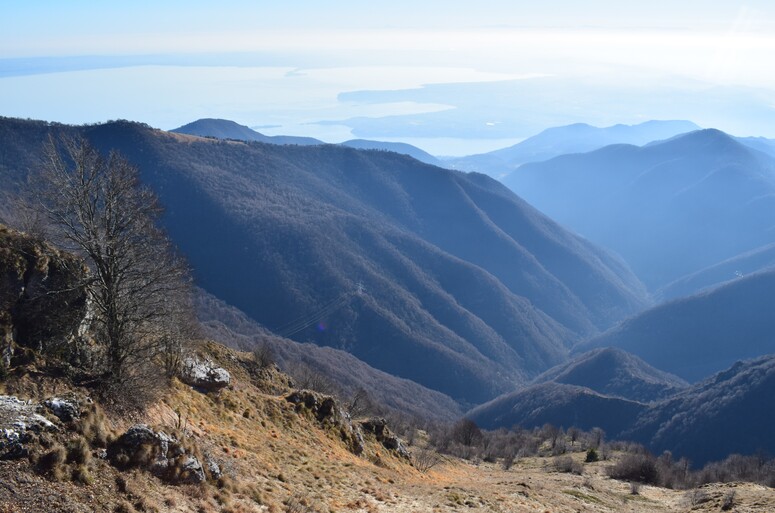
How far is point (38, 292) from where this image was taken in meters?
19.7

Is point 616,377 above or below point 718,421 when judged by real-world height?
below

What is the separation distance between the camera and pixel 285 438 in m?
29.9

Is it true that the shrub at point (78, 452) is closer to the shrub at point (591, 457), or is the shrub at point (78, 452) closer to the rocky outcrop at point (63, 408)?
the rocky outcrop at point (63, 408)

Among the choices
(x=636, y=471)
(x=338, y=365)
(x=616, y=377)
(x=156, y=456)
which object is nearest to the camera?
(x=156, y=456)

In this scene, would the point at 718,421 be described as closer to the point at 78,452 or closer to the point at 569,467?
the point at 569,467

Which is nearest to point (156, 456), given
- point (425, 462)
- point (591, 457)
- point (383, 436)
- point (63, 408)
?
point (63, 408)

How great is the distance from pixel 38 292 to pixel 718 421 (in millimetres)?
126842

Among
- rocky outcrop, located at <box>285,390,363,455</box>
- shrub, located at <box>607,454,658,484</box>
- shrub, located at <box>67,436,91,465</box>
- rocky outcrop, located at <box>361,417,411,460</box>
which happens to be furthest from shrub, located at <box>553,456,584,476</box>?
shrub, located at <box>67,436,91,465</box>

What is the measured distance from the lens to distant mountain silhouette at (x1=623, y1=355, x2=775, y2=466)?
111 meters

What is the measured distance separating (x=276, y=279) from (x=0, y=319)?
507 feet

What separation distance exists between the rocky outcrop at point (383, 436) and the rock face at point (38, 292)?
24.2 meters

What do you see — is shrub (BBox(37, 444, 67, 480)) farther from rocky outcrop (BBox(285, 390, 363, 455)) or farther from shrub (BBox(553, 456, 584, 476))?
shrub (BBox(553, 456, 584, 476))

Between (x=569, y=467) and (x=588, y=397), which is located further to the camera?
(x=588, y=397)

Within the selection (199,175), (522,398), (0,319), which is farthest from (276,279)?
(0,319)
